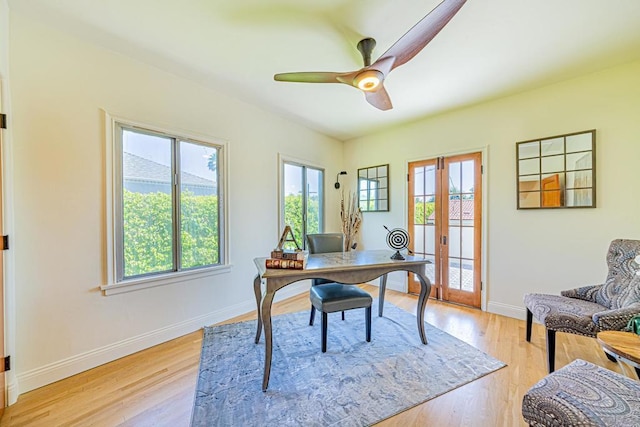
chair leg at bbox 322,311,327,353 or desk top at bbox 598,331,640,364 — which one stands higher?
desk top at bbox 598,331,640,364

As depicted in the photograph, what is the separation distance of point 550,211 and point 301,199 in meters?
3.15

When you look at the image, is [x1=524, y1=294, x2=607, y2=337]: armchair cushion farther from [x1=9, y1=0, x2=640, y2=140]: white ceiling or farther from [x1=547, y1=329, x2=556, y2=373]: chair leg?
[x1=9, y1=0, x2=640, y2=140]: white ceiling

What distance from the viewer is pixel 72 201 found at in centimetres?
200

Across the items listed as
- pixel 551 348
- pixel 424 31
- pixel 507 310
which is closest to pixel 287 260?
pixel 424 31

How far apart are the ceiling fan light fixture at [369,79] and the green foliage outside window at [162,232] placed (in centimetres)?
202

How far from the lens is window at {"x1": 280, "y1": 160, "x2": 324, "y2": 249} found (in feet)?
12.8

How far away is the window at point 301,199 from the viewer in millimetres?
3893

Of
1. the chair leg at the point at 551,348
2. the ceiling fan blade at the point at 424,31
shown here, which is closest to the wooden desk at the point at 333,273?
the chair leg at the point at 551,348

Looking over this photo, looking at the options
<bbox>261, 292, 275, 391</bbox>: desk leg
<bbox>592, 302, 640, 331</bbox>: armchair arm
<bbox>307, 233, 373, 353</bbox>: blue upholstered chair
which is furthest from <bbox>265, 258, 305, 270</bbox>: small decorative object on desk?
<bbox>592, 302, 640, 331</bbox>: armchair arm

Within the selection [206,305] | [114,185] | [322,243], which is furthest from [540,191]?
[114,185]

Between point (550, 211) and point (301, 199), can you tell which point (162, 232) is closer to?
point (301, 199)

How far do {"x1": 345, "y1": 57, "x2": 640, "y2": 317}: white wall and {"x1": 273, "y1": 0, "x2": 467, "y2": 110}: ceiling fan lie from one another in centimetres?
181

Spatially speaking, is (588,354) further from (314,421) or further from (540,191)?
(314,421)

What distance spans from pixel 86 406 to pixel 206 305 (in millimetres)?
1225
